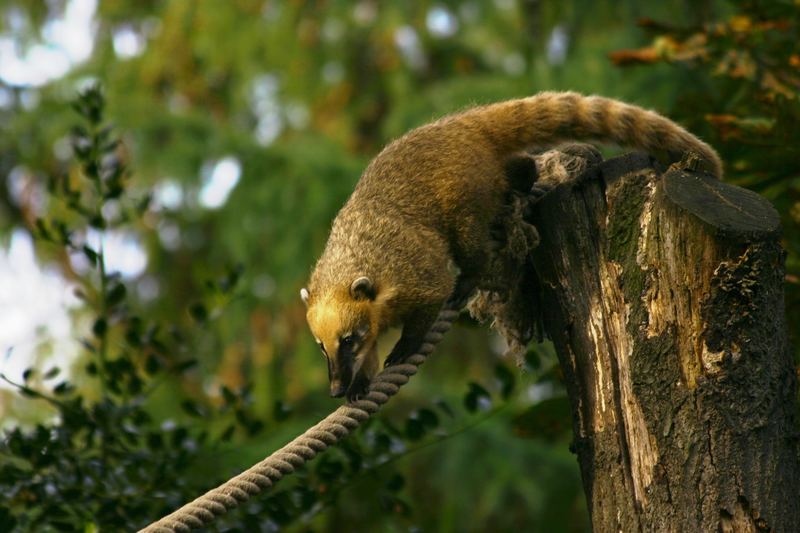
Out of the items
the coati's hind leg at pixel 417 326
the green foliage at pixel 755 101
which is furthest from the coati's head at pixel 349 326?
the green foliage at pixel 755 101

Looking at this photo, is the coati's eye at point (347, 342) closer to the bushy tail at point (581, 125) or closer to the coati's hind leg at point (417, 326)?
the coati's hind leg at point (417, 326)

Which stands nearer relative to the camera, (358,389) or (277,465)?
(277,465)

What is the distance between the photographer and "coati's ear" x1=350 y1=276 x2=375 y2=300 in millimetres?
3506

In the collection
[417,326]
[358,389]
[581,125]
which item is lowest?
[358,389]

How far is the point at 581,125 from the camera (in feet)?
11.4

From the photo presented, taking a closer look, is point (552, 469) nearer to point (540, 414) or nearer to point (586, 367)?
point (540, 414)

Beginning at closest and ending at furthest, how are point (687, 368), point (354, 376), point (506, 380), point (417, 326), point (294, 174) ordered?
point (687, 368), point (354, 376), point (417, 326), point (506, 380), point (294, 174)

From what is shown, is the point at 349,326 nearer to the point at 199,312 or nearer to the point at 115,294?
the point at 199,312

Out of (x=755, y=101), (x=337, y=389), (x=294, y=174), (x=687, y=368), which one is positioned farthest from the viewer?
(x=294, y=174)

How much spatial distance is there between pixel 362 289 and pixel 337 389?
39 cm

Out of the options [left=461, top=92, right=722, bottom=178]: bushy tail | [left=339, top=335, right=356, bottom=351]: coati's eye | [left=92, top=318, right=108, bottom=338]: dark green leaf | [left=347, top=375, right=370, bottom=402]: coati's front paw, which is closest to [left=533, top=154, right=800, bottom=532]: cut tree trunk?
[left=461, top=92, right=722, bottom=178]: bushy tail

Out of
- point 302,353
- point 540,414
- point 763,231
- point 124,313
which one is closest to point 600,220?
point 763,231

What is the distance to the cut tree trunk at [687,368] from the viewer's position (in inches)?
93.5

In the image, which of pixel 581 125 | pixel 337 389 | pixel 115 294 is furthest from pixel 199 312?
pixel 581 125
